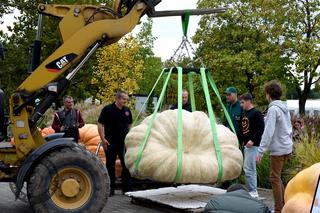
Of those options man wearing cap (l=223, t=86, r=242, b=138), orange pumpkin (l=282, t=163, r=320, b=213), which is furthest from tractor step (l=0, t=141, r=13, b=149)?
orange pumpkin (l=282, t=163, r=320, b=213)

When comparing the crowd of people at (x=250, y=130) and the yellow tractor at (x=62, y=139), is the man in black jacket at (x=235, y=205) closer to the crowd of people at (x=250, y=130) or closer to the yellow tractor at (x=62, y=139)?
the crowd of people at (x=250, y=130)

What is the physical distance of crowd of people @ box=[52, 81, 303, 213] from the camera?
279 inches

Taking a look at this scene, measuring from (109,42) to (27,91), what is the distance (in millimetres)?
1331

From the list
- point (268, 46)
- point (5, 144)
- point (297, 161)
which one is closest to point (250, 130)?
point (297, 161)

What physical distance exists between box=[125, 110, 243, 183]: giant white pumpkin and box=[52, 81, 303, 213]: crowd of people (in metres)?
0.45

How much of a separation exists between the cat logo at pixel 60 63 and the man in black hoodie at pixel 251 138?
2871mm

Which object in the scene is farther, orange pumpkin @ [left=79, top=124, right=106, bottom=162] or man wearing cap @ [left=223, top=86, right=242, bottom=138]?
orange pumpkin @ [left=79, top=124, right=106, bottom=162]

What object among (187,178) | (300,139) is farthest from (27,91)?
(300,139)

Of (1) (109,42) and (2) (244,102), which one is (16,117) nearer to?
(1) (109,42)

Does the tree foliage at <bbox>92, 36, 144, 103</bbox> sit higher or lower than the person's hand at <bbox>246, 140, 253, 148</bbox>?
higher

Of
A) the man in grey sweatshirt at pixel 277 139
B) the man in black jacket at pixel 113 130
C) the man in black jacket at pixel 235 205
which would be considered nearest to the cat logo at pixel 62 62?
the man in black jacket at pixel 113 130

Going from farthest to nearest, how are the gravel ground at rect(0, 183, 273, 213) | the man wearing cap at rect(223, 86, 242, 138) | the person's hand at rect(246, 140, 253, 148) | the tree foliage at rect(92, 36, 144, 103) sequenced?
the tree foliage at rect(92, 36, 144, 103), the man wearing cap at rect(223, 86, 242, 138), the person's hand at rect(246, 140, 253, 148), the gravel ground at rect(0, 183, 273, 213)

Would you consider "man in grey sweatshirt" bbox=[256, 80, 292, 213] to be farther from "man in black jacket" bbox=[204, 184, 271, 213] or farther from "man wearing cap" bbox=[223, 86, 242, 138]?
"man in black jacket" bbox=[204, 184, 271, 213]

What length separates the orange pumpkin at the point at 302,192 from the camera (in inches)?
174
